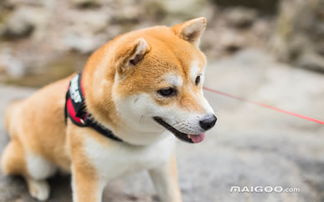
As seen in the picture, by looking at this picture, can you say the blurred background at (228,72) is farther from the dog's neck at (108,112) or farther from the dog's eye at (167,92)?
the dog's eye at (167,92)

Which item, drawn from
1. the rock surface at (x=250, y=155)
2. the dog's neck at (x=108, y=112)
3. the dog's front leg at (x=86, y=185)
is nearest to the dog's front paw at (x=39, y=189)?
the rock surface at (x=250, y=155)

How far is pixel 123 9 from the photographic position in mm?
8656

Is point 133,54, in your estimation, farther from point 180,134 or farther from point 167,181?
point 167,181

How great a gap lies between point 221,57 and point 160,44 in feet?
17.8

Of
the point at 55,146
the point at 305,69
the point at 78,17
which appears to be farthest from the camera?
the point at 78,17

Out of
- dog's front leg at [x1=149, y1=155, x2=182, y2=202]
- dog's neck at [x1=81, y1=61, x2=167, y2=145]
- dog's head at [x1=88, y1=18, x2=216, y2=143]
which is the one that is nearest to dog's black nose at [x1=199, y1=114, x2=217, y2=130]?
dog's head at [x1=88, y1=18, x2=216, y2=143]

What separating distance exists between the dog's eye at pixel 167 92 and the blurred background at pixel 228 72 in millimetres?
1145

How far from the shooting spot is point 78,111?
2.73m

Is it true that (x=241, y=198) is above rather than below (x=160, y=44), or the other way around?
below

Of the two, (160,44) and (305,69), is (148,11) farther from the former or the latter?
(160,44)

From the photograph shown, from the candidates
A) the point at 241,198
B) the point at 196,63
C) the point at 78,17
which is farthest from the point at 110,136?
the point at 78,17

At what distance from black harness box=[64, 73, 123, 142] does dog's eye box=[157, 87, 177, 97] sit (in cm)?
43

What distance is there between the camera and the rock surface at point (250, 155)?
336cm

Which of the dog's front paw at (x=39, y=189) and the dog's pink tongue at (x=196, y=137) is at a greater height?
the dog's pink tongue at (x=196, y=137)
